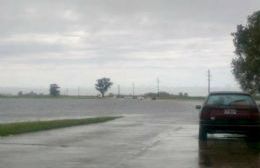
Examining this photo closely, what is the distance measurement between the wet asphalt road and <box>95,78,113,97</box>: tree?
516 ft

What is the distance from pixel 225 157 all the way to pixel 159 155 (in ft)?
4.46

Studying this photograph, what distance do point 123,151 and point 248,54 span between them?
30092mm

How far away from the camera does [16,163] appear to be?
40.7 ft

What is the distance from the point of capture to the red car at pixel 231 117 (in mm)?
17656

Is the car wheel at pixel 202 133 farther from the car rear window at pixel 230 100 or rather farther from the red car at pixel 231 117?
the car rear window at pixel 230 100

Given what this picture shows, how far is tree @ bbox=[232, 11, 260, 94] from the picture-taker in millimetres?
43000


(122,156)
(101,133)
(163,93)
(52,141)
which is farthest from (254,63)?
(163,93)

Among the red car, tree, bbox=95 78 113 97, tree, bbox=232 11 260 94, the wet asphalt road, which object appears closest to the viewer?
the wet asphalt road

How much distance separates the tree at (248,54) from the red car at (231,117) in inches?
988

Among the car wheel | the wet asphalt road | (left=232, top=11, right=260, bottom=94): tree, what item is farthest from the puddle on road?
(left=232, top=11, right=260, bottom=94): tree

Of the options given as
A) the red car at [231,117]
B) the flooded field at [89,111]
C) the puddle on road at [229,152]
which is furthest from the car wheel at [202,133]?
the flooded field at [89,111]

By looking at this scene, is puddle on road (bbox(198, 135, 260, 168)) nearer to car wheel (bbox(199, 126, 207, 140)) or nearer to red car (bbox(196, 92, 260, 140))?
car wheel (bbox(199, 126, 207, 140))

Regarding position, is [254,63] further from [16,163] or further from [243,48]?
[16,163]

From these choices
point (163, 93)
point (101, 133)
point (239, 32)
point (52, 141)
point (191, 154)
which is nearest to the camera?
point (191, 154)
